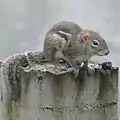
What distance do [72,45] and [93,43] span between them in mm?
95

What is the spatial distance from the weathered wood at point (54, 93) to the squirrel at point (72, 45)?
100 mm

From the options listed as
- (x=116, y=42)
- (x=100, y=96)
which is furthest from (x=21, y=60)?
(x=116, y=42)

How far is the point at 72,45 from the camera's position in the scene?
162 cm

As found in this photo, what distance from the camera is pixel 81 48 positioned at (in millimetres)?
1617

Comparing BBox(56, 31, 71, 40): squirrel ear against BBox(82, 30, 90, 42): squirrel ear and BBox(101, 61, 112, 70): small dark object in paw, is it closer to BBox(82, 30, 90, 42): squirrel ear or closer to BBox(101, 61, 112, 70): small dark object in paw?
BBox(82, 30, 90, 42): squirrel ear

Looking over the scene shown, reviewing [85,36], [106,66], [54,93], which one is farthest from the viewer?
[85,36]

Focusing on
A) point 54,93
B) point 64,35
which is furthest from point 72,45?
point 54,93

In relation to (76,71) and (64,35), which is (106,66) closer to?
(76,71)

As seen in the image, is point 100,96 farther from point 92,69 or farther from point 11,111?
point 11,111

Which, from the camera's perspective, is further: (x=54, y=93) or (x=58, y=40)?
(x=58, y=40)

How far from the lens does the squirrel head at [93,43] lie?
161 cm

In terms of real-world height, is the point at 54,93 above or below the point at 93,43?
below

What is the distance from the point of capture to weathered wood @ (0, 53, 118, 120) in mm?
1366

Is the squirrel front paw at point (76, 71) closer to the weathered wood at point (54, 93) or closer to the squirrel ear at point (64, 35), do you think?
the weathered wood at point (54, 93)
